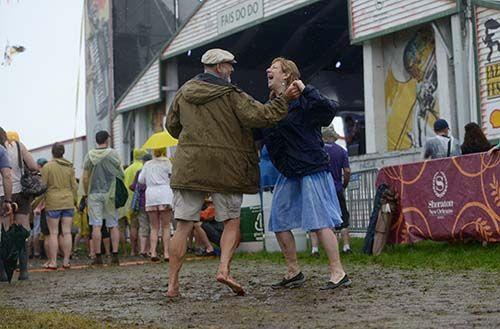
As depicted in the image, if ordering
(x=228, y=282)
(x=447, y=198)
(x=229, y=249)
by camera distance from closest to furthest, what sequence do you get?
(x=228, y=282) < (x=229, y=249) < (x=447, y=198)

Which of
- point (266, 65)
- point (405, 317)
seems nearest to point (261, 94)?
point (266, 65)

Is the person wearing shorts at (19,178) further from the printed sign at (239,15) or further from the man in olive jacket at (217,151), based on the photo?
the printed sign at (239,15)

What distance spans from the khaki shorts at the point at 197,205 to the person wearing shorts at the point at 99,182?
6.16 metres

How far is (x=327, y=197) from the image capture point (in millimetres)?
7375

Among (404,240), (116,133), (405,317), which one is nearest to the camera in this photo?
(405,317)

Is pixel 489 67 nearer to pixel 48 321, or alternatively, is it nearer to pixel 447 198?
pixel 447 198

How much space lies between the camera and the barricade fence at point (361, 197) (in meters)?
15.2

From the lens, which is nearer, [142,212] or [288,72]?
[288,72]

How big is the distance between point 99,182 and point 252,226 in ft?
9.43

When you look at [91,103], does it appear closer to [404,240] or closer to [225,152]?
[404,240]

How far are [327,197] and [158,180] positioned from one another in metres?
6.97

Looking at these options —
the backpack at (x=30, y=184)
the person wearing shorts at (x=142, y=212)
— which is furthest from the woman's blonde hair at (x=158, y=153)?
the backpack at (x=30, y=184)

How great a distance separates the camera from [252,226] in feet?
48.8

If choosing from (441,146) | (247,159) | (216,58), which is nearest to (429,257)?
(441,146)
